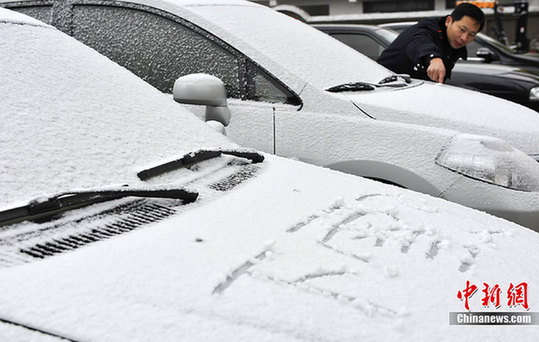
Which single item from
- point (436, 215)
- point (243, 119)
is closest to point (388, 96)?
point (243, 119)

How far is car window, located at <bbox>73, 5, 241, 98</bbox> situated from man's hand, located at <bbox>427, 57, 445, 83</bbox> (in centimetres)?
150

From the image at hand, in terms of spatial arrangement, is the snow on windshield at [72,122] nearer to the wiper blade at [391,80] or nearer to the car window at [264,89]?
the car window at [264,89]

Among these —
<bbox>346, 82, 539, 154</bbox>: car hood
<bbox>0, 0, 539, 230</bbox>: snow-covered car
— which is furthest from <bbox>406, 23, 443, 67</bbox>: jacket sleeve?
<bbox>346, 82, 539, 154</bbox>: car hood

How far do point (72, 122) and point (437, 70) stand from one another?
2983mm

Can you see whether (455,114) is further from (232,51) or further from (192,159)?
(192,159)

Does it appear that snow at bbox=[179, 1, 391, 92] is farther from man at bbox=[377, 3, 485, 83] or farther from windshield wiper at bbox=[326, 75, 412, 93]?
man at bbox=[377, 3, 485, 83]

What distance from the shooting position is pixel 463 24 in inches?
182

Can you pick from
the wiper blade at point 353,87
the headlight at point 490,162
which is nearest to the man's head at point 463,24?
the wiper blade at point 353,87

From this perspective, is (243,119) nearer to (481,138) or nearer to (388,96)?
(388,96)

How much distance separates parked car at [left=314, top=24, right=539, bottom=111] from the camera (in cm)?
662

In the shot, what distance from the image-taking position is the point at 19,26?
2047 millimetres

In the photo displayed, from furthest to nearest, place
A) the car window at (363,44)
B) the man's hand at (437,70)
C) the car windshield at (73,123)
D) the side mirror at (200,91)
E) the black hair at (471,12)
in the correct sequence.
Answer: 1. the car window at (363,44)
2. the black hair at (471,12)
3. the man's hand at (437,70)
4. the side mirror at (200,91)
5. the car windshield at (73,123)

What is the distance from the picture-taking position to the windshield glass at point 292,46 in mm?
3391

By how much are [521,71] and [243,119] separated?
193 inches
